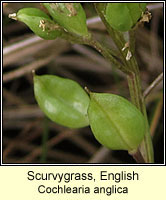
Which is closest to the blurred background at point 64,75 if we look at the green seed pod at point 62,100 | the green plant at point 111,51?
the green seed pod at point 62,100

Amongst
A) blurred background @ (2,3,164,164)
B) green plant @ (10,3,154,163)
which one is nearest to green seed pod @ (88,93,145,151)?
green plant @ (10,3,154,163)

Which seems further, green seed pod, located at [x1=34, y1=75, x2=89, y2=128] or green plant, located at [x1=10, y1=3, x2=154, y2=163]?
green seed pod, located at [x1=34, y1=75, x2=89, y2=128]

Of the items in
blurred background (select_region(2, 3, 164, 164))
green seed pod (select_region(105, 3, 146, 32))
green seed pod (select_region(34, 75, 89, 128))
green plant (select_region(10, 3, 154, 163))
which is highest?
green seed pod (select_region(105, 3, 146, 32))

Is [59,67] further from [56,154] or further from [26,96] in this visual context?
[56,154]

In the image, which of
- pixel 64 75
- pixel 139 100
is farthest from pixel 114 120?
pixel 64 75

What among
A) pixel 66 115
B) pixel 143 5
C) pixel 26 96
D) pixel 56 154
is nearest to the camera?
pixel 143 5

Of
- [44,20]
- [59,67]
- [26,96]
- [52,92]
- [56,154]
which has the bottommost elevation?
[56,154]

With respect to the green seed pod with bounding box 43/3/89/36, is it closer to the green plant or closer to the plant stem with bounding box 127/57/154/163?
the green plant

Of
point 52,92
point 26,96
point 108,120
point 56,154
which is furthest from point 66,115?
point 26,96
